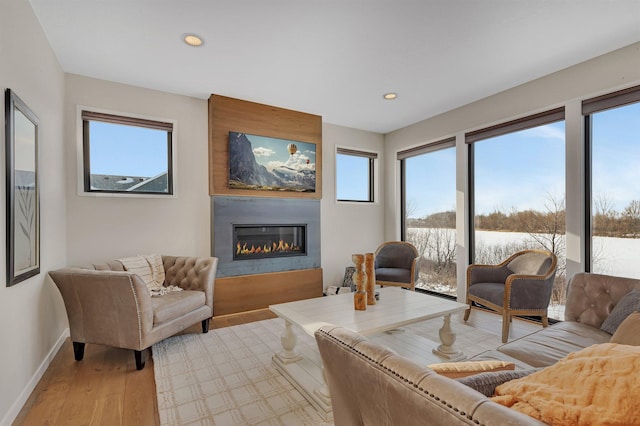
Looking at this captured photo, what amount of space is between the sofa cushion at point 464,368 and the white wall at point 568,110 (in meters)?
2.75

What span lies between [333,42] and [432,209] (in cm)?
301

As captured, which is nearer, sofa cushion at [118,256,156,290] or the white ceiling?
the white ceiling

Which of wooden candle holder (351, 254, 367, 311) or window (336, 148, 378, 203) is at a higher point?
window (336, 148, 378, 203)

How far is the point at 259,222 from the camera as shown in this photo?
3.99m

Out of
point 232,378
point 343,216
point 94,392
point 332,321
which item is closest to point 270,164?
point 343,216

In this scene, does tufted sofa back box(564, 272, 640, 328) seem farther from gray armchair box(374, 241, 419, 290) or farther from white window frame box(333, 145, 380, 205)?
white window frame box(333, 145, 380, 205)

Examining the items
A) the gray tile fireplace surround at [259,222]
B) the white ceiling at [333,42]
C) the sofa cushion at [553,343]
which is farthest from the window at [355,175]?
the sofa cushion at [553,343]

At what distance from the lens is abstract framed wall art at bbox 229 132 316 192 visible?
3.84 meters

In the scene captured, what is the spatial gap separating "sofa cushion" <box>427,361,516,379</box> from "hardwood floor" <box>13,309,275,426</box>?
1.68 meters

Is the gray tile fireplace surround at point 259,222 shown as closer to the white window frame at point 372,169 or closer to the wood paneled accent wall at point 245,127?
the wood paneled accent wall at point 245,127

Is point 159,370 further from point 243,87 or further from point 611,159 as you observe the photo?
point 611,159

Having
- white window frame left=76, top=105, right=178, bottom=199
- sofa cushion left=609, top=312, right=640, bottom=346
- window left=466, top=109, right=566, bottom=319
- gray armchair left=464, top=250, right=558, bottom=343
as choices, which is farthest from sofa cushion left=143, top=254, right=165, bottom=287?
window left=466, top=109, right=566, bottom=319

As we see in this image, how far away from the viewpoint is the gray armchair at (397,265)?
3885 mm

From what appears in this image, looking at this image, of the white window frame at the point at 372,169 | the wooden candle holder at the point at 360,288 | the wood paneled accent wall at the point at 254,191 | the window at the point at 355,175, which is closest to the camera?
the wooden candle holder at the point at 360,288
